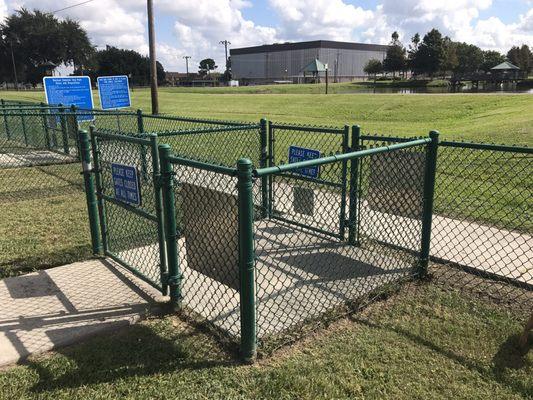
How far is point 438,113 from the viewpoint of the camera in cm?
2278

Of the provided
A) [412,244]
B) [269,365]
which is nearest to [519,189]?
[412,244]

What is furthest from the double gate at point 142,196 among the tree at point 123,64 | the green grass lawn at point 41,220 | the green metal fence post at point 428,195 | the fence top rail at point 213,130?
the tree at point 123,64

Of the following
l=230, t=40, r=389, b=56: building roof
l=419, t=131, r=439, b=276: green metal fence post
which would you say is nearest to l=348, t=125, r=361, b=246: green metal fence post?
l=419, t=131, r=439, b=276: green metal fence post

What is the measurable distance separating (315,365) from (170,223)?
1.50 m

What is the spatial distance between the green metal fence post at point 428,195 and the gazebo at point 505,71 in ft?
241

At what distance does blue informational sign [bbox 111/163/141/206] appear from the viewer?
4.02 metres

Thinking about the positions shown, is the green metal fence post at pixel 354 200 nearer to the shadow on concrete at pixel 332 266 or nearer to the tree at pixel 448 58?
the shadow on concrete at pixel 332 266

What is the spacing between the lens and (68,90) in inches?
547

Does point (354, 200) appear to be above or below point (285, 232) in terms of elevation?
above

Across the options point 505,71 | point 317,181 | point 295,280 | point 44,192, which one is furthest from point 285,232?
point 505,71

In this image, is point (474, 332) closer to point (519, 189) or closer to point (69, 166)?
point (519, 189)

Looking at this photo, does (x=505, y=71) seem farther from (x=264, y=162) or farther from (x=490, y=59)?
(x=264, y=162)

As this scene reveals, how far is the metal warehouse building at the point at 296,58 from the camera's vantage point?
12323 centimetres

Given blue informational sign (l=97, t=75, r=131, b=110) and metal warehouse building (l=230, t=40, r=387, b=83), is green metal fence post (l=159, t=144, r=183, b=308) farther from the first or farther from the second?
metal warehouse building (l=230, t=40, r=387, b=83)
